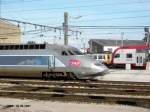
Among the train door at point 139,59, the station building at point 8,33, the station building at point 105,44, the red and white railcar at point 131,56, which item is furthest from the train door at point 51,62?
the station building at point 105,44


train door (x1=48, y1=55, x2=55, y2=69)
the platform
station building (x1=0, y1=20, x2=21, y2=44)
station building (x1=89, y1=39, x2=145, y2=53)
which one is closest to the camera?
train door (x1=48, y1=55, x2=55, y2=69)

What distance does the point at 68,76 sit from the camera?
2642 centimetres

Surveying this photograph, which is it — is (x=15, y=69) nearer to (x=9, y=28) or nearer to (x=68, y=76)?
(x=68, y=76)

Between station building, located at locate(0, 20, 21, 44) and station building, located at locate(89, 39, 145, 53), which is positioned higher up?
station building, located at locate(0, 20, 21, 44)

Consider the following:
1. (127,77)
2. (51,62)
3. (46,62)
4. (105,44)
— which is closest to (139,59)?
(127,77)

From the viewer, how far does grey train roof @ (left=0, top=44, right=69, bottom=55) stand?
2724 centimetres

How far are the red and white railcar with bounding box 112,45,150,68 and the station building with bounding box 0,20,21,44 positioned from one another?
74.6ft

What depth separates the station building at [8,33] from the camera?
69925mm

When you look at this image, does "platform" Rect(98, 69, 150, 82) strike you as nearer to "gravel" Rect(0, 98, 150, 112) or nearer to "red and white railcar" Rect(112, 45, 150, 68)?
"gravel" Rect(0, 98, 150, 112)

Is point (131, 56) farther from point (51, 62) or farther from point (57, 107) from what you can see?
point (57, 107)

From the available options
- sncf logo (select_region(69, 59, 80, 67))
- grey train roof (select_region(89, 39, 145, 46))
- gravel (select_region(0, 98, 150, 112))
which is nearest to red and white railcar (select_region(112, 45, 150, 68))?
sncf logo (select_region(69, 59, 80, 67))

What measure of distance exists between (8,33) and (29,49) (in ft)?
147

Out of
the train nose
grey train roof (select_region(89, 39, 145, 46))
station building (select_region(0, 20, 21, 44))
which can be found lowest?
the train nose

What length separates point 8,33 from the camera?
72000mm
